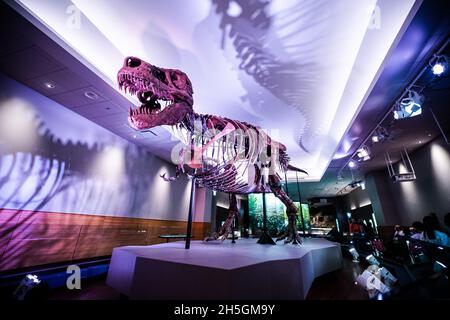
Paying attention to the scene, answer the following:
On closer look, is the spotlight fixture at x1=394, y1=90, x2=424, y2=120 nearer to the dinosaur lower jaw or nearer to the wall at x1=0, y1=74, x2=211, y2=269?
the dinosaur lower jaw

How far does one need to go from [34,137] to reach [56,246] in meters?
2.36

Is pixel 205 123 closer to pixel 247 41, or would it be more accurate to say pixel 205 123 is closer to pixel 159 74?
pixel 159 74

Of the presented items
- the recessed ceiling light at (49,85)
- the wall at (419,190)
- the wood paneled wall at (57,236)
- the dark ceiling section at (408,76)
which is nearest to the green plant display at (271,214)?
the wall at (419,190)

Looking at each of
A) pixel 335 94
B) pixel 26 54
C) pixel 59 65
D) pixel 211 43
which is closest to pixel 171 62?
pixel 211 43

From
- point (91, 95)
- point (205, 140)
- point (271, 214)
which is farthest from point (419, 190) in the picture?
point (91, 95)

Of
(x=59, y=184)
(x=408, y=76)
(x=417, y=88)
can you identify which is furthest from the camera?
(x=59, y=184)

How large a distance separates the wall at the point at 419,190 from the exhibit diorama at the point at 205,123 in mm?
90

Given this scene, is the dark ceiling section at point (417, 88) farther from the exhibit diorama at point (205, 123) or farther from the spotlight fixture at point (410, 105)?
the spotlight fixture at point (410, 105)

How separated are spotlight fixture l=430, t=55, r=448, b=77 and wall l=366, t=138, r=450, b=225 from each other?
166 inches

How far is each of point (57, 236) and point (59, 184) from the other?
113cm

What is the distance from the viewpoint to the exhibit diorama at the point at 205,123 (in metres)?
1.68

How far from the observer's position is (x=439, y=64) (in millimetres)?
2664

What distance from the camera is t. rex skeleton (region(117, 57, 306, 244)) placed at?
1861mm

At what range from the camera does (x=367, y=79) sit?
3.68 meters
